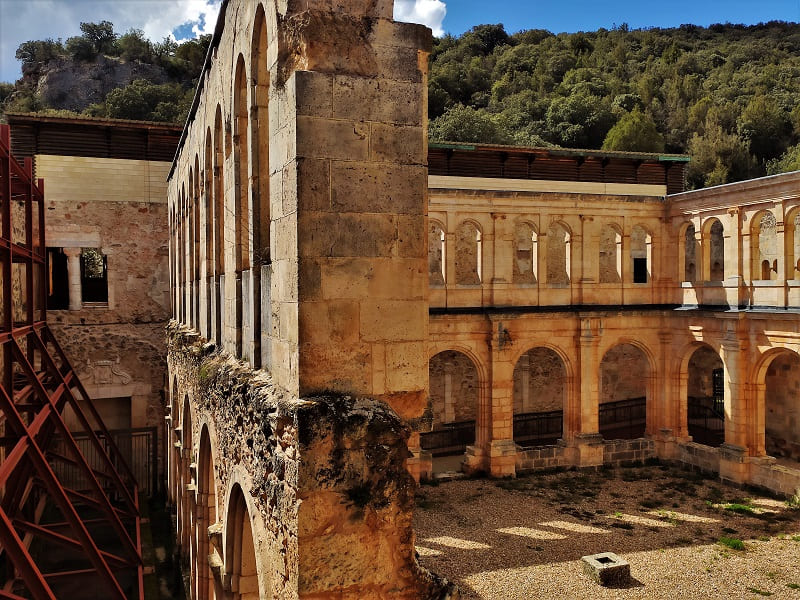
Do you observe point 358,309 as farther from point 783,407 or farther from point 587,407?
point 783,407

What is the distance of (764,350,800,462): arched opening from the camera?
18.3 metres

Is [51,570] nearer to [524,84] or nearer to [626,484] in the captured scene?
[626,484]

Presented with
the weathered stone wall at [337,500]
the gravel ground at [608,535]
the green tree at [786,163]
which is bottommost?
the gravel ground at [608,535]

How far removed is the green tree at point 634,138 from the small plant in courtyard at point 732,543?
2665 cm

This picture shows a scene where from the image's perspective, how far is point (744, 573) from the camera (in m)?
11.0

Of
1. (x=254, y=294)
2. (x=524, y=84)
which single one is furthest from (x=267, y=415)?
(x=524, y=84)

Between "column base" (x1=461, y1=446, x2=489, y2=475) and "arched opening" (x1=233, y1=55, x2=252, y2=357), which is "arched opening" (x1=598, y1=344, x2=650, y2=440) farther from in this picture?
"arched opening" (x1=233, y1=55, x2=252, y2=357)

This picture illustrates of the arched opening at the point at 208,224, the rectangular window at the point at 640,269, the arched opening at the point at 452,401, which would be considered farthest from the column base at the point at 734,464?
the arched opening at the point at 208,224

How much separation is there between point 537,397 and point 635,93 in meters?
31.4

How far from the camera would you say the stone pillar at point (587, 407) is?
1764 cm

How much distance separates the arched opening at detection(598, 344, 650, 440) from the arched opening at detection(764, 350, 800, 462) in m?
4.17

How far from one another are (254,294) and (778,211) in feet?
46.7

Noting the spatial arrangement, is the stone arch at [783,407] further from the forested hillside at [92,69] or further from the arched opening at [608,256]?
the forested hillside at [92,69]

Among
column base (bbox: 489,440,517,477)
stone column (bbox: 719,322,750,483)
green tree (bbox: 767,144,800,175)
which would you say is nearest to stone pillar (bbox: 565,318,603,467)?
column base (bbox: 489,440,517,477)
